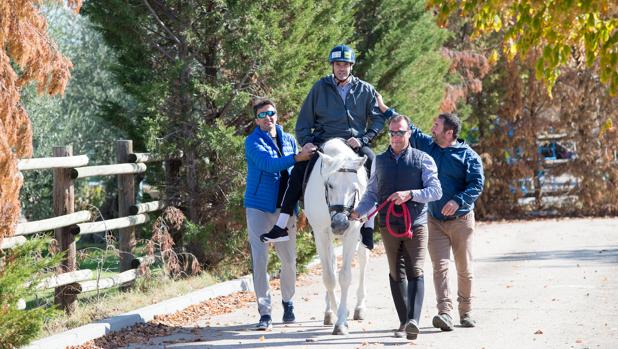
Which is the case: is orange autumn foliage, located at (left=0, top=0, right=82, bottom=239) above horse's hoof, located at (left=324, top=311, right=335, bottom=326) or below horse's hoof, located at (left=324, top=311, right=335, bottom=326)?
above

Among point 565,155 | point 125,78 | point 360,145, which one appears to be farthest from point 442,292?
point 565,155

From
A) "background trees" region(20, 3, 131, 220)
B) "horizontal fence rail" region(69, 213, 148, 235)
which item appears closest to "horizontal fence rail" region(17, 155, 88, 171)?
"horizontal fence rail" region(69, 213, 148, 235)

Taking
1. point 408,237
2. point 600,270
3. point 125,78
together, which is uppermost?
point 125,78

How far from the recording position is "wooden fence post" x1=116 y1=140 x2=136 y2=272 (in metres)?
13.4

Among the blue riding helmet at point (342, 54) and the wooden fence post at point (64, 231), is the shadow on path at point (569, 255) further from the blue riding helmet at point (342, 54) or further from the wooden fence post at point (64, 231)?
the wooden fence post at point (64, 231)

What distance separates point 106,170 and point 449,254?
4914 mm

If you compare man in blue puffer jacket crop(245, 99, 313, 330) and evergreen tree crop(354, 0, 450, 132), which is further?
evergreen tree crop(354, 0, 450, 132)

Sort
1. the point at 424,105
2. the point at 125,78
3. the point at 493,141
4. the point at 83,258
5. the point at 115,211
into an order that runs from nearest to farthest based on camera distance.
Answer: the point at 83,258
the point at 125,78
the point at 424,105
the point at 115,211
the point at 493,141

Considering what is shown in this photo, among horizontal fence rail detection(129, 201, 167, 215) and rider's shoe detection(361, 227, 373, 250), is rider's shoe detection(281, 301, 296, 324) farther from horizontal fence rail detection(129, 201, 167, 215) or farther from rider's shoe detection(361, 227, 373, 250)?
horizontal fence rail detection(129, 201, 167, 215)

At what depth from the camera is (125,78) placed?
47.6 feet

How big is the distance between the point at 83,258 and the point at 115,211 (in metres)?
13.6

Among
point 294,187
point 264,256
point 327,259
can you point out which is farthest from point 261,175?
point 327,259

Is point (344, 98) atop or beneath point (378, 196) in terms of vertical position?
atop

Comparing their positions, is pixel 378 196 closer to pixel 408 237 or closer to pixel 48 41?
pixel 408 237
